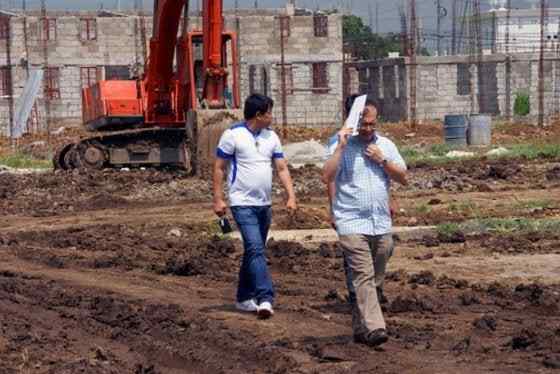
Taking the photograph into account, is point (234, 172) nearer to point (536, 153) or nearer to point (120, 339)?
point (120, 339)

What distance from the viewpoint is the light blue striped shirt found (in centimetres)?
1089

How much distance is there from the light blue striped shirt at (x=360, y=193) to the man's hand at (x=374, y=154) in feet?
0.24

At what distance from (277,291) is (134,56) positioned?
4663 centimetres

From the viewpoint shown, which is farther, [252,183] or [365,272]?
[252,183]

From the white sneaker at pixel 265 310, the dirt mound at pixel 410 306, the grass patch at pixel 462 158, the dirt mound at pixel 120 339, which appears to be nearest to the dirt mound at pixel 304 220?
the dirt mound at pixel 120 339

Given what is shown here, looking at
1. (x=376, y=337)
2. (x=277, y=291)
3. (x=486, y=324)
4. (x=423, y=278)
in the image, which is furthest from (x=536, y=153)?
(x=376, y=337)

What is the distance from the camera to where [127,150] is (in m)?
31.6

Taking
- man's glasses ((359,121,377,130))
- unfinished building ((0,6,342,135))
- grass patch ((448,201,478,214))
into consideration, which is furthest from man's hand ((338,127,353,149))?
unfinished building ((0,6,342,135))

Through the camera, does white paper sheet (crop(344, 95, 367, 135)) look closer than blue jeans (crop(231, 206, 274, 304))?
Yes

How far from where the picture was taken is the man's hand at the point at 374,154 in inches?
426

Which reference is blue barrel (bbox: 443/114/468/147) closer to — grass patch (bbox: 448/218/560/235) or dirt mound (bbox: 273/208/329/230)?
dirt mound (bbox: 273/208/329/230)

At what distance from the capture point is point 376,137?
1097cm

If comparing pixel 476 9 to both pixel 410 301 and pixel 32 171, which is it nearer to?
pixel 32 171

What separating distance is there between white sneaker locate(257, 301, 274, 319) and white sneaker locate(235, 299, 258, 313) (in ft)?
0.75
